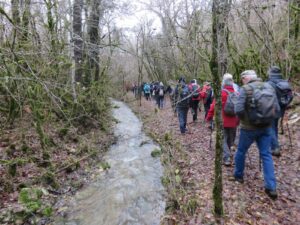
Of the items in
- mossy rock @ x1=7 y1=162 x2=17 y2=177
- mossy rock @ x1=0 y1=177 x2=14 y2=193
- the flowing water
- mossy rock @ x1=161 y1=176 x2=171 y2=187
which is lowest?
the flowing water

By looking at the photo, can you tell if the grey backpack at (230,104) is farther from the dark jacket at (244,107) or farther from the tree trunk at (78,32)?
the tree trunk at (78,32)

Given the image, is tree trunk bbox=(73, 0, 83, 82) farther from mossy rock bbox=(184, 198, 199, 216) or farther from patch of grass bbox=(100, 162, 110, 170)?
mossy rock bbox=(184, 198, 199, 216)

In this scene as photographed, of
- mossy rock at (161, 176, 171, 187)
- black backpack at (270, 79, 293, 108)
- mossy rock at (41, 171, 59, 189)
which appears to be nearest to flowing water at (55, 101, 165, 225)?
mossy rock at (161, 176, 171, 187)

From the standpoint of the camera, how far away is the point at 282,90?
5.24 meters

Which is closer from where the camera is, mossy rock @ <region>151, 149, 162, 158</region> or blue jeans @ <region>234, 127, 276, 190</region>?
blue jeans @ <region>234, 127, 276, 190</region>

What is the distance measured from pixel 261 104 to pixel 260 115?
0.18m

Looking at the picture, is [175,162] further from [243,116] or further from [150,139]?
[150,139]

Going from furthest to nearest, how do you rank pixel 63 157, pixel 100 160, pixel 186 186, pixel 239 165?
pixel 100 160, pixel 63 157, pixel 186 186, pixel 239 165

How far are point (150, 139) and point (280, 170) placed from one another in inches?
228

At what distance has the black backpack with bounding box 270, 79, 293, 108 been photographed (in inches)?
206

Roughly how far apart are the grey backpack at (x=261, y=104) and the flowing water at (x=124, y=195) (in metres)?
2.47

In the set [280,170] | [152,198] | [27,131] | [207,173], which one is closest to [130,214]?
[152,198]

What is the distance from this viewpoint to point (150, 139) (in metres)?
10.3

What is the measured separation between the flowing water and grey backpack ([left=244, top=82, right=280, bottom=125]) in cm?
247
